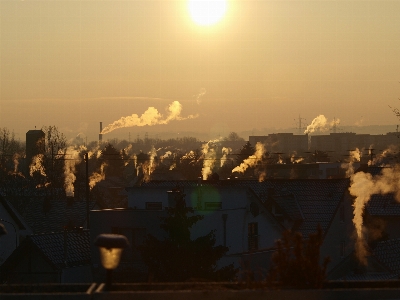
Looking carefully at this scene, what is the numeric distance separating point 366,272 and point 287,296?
22589 millimetres

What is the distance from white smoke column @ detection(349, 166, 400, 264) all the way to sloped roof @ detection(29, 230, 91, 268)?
41.2 ft

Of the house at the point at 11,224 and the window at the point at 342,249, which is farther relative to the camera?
the window at the point at 342,249

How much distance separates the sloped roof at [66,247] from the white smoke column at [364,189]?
494 inches

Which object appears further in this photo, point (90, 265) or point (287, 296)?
point (90, 265)

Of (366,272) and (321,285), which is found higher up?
(321,285)

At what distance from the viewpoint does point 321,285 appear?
1123 centimetres

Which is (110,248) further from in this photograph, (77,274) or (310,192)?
(310,192)

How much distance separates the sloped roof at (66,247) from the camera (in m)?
33.1

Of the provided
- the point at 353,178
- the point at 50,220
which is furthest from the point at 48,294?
the point at 50,220

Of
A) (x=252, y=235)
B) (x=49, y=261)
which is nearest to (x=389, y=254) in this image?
(x=252, y=235)

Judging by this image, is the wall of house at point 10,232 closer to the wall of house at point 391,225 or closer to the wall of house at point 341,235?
the wall of house at point 341,235

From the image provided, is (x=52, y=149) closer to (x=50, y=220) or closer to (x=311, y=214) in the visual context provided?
(x=50, y=220)

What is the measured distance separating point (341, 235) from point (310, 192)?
3569 mm

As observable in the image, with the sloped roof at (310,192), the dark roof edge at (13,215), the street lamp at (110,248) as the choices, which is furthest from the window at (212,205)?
the street lamp at (110,248)
